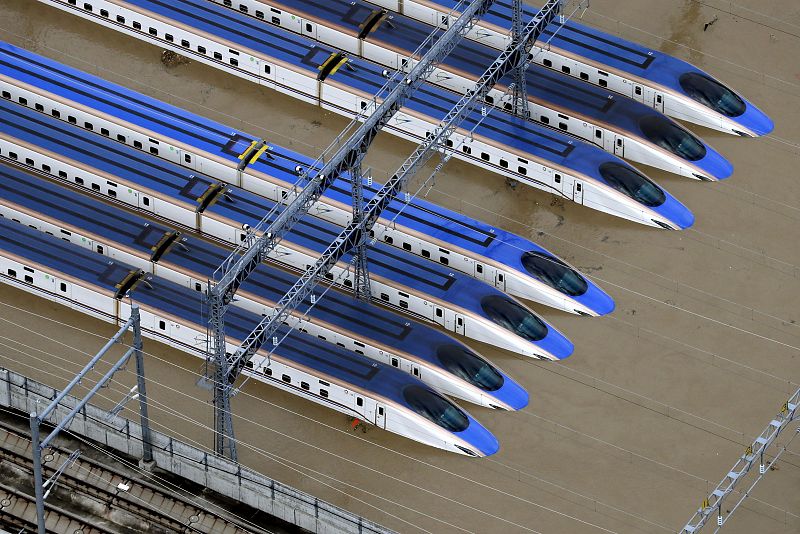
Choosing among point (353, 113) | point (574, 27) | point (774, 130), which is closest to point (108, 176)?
point (353, 113)

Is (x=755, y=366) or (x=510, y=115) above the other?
(x=510, y=115)

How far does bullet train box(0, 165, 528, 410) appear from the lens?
465 feet

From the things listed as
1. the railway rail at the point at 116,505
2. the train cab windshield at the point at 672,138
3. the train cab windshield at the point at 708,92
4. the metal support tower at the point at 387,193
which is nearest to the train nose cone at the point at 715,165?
the train cab windshield at the point at 672,138

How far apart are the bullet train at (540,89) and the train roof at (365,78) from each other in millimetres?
1569

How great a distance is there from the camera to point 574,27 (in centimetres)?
16162

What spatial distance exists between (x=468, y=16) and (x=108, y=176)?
23446mm

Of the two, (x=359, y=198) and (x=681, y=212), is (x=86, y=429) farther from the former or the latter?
(x=681, y=212)

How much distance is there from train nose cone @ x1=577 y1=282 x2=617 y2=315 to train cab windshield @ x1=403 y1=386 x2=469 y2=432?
12385 mm

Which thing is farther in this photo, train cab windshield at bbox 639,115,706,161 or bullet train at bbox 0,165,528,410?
train cab windshield at bbox 639,115,706,161

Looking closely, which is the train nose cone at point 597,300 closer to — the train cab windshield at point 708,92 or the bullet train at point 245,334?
the bullet train at point 245,334

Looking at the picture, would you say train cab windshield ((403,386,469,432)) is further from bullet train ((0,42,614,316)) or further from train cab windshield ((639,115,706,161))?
train cab windshield ((639,115,706,161))

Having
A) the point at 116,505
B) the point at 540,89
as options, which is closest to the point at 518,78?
the point at 540,89

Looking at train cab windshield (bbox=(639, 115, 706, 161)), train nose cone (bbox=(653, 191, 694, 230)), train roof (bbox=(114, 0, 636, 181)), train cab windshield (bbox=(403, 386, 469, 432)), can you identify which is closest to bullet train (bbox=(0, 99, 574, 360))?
train cab windshield (bbox=(403, 386, 469, 432))

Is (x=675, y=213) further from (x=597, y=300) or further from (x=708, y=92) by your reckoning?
(x=708, y=92)
